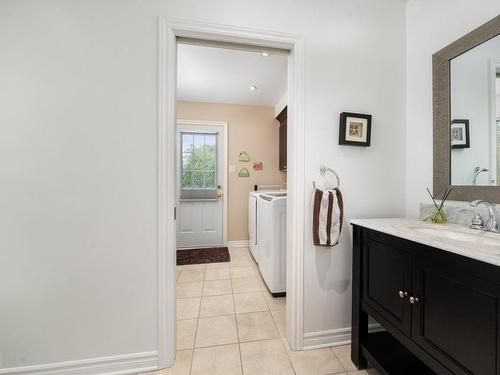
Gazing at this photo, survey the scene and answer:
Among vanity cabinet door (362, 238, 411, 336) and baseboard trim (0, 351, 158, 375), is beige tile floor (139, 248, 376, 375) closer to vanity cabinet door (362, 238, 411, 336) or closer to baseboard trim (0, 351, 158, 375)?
baseboard trim (0, 351, 158, 375)

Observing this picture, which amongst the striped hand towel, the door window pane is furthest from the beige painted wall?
the striped hand towel

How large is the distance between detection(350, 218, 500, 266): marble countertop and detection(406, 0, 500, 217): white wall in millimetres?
341

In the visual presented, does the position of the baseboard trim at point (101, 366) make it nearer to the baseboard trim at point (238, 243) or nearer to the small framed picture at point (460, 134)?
the small framed picture at point (460, 134)

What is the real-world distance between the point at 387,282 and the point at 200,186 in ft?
10.1

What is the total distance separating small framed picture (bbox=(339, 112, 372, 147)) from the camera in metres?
1.47

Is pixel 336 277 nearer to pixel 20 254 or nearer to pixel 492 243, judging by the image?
pixel 492 243

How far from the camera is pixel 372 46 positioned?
1.53m

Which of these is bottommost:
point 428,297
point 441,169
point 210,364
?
point 210,364

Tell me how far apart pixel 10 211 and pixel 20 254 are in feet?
0.79

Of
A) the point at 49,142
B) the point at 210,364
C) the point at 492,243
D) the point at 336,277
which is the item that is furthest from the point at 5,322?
the point at 492,243

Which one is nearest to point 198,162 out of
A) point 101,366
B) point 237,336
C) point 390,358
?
point 237,336

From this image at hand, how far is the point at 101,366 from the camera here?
127 cm

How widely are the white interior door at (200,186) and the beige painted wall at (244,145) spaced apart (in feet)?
0.58

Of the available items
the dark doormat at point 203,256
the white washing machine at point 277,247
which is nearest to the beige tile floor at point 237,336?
the white washing machine at point 277,247
